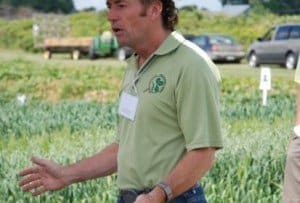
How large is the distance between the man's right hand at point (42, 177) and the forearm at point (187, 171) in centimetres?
56

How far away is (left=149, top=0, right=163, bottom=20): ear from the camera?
9.73ft

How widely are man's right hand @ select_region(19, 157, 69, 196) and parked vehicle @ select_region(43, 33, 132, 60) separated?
29808 mm

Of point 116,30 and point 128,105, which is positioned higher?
point 116,30

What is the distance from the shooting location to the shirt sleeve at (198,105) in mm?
2854

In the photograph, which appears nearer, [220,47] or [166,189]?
[166,189]

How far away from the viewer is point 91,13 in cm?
5034

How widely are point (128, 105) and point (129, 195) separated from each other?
277mm

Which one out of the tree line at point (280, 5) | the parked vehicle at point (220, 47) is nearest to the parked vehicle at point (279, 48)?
the parked vehicle at point (220, 47)

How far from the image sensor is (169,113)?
9.58 feet

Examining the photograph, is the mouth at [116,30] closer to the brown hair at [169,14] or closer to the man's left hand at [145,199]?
the brown hair at [169,14]

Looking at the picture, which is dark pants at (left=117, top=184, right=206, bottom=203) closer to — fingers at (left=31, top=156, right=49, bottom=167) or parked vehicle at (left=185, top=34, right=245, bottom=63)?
fingers at (left=31, top=156, right=49, bottom=167)

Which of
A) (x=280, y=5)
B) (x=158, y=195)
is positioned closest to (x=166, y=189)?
(x=158, y=195)

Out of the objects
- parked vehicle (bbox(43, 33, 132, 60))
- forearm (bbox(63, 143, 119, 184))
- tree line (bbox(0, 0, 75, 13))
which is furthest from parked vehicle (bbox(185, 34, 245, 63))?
tree line (bbox(0, 0, 75, 13))

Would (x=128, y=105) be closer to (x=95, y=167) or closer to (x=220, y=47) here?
(x=95, y=167)
